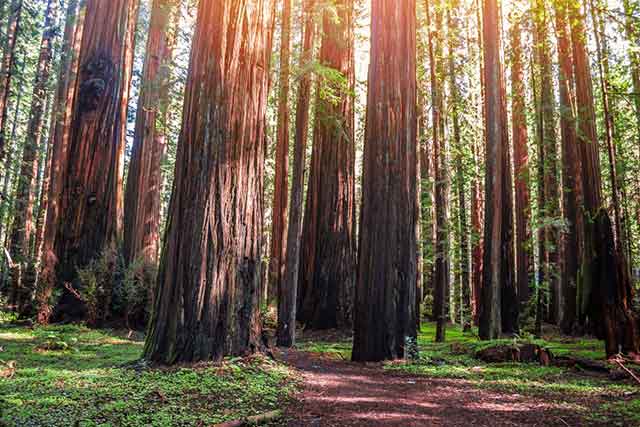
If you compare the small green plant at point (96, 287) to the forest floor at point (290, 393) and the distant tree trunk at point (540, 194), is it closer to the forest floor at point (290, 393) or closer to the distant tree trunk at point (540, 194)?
the forest floor at point (290, 393)

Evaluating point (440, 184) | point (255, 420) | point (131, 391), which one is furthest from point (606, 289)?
point (440, 184)

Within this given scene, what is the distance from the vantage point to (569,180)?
15.1 meters

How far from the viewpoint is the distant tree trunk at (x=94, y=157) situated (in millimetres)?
10234

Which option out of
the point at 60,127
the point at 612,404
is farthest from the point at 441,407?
the point at 60,127

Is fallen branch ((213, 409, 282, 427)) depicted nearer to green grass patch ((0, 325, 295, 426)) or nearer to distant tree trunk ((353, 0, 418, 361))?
green grass patch ((0, 325, 295, 426))

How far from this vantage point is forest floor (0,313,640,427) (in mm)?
3672

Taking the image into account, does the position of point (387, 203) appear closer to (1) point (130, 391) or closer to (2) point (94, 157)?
(1) point (130, 391)

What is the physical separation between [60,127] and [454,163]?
14.4 meters

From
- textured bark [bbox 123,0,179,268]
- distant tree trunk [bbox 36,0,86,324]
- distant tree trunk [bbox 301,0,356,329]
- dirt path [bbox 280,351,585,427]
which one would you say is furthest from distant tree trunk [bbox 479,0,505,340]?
distant tree trunk [bbox 36,0,86,324]

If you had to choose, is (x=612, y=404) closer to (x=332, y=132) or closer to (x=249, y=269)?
(x=249, y=269)

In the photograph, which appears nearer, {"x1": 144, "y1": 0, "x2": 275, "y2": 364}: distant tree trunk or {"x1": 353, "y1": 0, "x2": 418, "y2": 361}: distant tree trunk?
{"x1": 144, "y1": 0, "x2": 275, "y2": 364}: distant tree trunk

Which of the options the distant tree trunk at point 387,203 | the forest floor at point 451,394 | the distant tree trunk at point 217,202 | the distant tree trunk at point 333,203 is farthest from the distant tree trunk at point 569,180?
the distant tree trunk at point 217,202

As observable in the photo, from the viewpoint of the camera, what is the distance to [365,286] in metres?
7.57

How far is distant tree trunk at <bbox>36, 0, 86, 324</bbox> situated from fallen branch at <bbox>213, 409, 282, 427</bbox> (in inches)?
306
